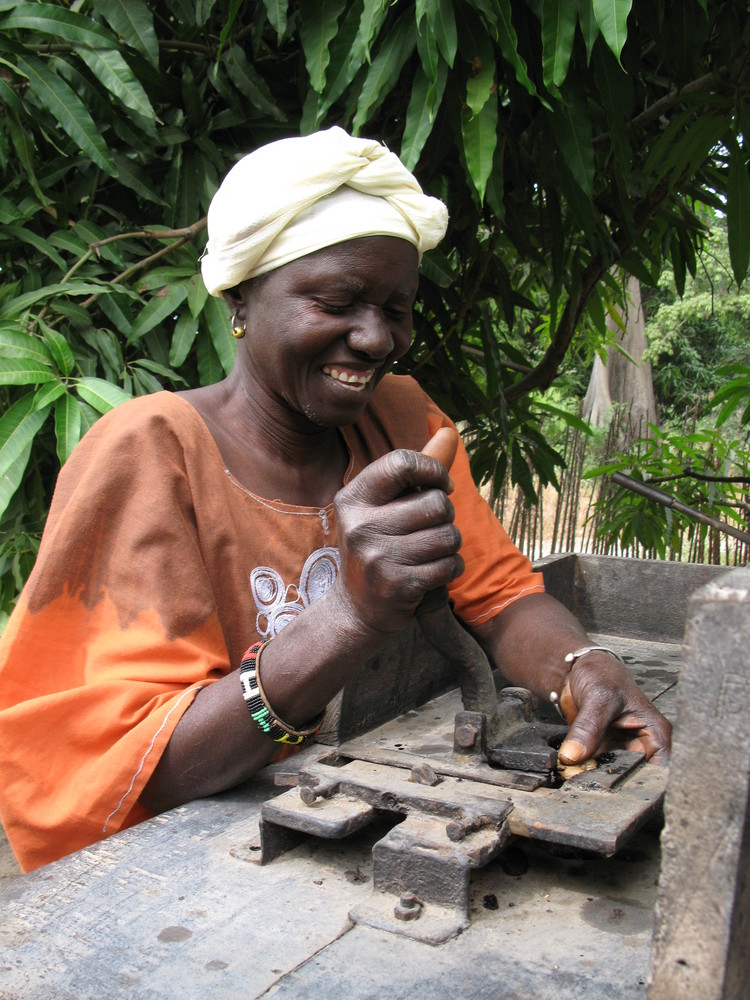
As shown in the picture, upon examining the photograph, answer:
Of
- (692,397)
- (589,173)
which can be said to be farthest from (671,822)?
(692,397)

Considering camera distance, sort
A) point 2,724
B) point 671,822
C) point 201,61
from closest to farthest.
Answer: point 671,822 < point 2,724 < point 201,61

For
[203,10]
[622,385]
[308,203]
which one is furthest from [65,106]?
[622,385]

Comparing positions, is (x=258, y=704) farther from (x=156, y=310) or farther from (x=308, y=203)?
(x=156, y=310)

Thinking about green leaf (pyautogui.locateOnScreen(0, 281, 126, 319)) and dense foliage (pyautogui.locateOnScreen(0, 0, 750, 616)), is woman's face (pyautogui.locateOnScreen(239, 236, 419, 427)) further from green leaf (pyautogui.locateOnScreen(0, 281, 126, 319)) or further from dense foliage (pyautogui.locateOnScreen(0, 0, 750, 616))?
green leaf (pyautogui.locateOnScreen(0, 281, 126, 319))

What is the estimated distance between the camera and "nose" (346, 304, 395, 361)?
1.48 m

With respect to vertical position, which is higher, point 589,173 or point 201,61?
point 201,61

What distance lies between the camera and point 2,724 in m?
1.36

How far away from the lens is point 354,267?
1470 millimetres

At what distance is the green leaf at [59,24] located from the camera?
1994 mm

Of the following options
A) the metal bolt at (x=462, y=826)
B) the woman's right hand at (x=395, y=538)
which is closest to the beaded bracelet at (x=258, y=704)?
the woman's right hand at (x=395, y=538)

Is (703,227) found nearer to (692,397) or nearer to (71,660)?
(71,660)

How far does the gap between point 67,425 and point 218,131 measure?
998 millimetres

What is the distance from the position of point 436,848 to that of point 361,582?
345 millimetres

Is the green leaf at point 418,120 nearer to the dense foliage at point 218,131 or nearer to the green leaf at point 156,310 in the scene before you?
the dense foliage at point 218,131
